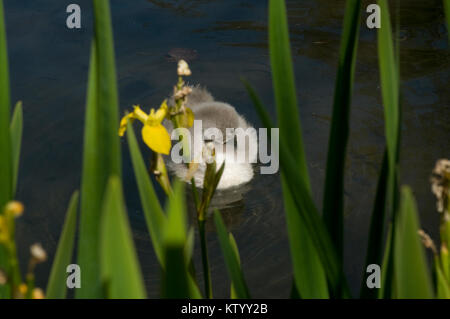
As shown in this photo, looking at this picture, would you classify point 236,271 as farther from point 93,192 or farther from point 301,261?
point 93,192

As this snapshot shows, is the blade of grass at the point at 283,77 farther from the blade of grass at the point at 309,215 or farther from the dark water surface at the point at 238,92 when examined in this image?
the dark water surface at the point at 238,92

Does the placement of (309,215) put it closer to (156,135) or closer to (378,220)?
(378,220)

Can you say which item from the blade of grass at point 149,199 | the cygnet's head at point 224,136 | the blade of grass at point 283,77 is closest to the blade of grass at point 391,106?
the blade of grass at point 283,77

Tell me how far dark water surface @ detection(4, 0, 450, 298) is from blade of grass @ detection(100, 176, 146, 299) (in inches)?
51.6

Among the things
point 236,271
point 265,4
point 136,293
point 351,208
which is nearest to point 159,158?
point 236,271

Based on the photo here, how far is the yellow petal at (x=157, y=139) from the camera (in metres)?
1.00

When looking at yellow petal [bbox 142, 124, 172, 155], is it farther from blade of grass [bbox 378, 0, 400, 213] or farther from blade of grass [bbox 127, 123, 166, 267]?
blade of grass [bbox 378, 0, 400, 213]

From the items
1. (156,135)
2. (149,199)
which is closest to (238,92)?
(156,135)

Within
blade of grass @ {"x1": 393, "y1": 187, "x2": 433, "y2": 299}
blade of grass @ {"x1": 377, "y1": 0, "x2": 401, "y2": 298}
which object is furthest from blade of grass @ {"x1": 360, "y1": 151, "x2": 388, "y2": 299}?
blade of grass @ {"x1": 393, "y1": 187, "x2": 433, "y2": 299}

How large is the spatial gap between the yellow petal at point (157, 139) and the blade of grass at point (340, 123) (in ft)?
0.99

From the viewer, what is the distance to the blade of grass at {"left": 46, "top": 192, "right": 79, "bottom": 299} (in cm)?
71

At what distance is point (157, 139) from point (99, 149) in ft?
1.03
